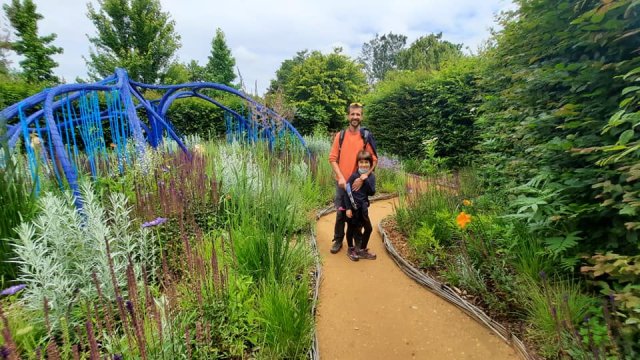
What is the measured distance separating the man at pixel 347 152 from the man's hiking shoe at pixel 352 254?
0.56 ft

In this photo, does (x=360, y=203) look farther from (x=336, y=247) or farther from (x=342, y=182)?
(x=336, y=247)

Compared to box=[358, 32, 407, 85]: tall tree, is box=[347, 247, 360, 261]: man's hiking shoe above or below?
below

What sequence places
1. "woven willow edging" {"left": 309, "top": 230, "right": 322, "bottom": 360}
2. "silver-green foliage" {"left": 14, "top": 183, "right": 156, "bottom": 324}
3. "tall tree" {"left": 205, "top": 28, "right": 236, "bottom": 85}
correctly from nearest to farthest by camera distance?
1. "silver-green foliage" {"left": 14, "top": 183, "right": 156, "bottom": 324}
2. "woven willow edging" {"left": 309, "top": 230, "right": 322, "bottom": 360}
3. "tall tree" {"left": 205, "top": 28, "right": 236, "bottom": 85}

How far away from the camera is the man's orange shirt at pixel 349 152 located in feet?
12.0

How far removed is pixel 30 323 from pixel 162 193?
1.04 m

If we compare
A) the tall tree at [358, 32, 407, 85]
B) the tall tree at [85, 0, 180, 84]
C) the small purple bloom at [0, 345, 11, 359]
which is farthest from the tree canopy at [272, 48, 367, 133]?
the tall tree at [358, 32, 407, 85]

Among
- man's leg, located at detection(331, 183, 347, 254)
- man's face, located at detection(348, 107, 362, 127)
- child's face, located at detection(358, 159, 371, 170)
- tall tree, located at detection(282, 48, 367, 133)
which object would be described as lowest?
man's leg, located at detection(331, 183, 347, 254)

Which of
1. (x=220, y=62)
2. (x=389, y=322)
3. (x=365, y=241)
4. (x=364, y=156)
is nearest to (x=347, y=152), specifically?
(x=364, y=156)

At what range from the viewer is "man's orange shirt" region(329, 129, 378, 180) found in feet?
12.0

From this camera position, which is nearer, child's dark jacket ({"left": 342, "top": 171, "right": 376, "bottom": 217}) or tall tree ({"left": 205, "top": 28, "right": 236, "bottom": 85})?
child's dark jacket ({"left": 342, "top": 171, "right": 376, "bottom": 217})

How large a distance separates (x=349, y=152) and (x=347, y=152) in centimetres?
3

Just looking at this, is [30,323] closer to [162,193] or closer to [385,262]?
[162,193]

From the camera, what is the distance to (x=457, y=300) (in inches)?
103

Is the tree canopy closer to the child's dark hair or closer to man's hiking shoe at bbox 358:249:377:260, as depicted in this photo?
the child's dark hair
